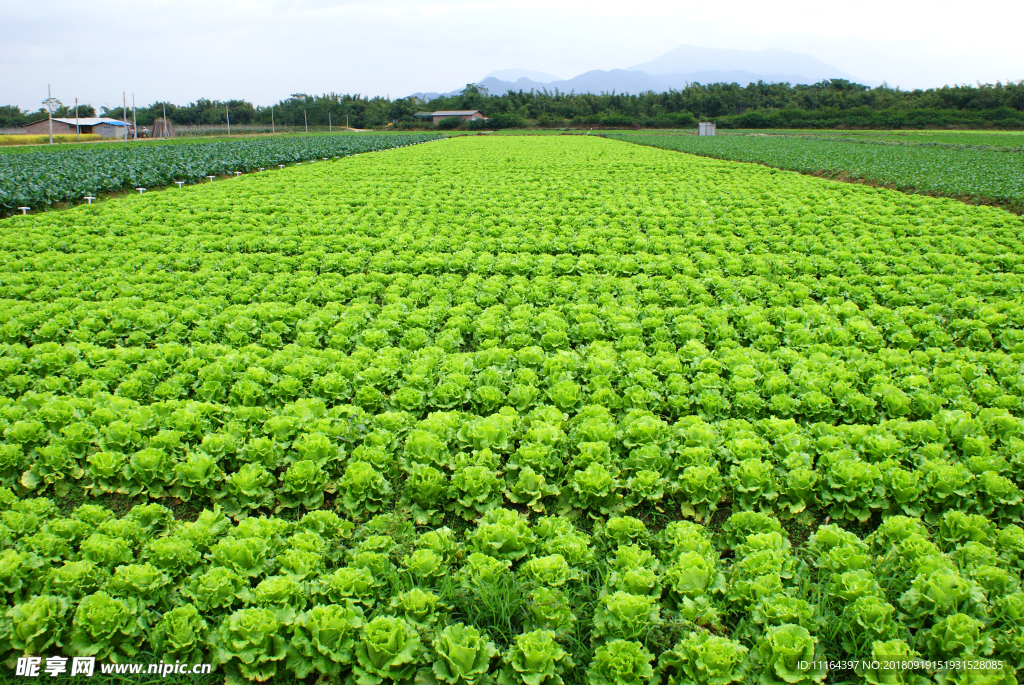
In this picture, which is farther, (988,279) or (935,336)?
(988,279)

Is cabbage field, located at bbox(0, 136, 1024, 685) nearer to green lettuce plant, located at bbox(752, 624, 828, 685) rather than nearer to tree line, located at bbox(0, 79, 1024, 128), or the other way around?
green lettuce plant, located at bbox(752, 624, 828, 685)

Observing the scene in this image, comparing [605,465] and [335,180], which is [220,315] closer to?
[605,465]

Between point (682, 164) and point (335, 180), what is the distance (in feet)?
52.1

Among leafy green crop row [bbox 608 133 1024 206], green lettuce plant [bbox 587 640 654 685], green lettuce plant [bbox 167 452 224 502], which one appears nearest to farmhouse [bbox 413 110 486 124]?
leafy green crop row [bbox 608 133 1024 206]

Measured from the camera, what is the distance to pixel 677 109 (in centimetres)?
9025

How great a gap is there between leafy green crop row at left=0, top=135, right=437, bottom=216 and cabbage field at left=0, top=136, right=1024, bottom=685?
11.2 metres

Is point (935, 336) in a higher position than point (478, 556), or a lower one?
higher

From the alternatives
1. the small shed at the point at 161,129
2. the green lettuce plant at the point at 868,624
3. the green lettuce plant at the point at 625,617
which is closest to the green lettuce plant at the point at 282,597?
the green lettuce plant at the point at 625,617

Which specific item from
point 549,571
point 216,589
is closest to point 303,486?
point 216,589

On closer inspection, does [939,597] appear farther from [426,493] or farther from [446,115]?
[446,115]

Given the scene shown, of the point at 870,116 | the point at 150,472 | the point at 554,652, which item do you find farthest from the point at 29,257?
the point at 870,116

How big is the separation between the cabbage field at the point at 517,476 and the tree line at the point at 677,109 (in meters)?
76.0

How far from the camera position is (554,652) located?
2.92m

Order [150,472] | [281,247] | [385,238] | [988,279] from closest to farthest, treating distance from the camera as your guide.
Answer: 1. [150,472]
2. [988,279]
3. [281,247]
4. [385,238]
